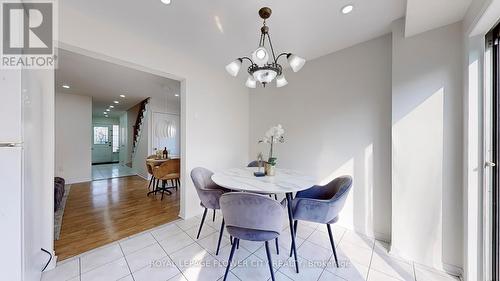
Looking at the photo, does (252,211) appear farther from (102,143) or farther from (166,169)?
(102,143)

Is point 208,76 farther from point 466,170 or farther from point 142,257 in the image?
point 466,170

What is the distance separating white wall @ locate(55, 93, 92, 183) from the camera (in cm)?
488

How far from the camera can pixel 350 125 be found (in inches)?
97.3

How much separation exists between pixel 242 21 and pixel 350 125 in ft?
6.11

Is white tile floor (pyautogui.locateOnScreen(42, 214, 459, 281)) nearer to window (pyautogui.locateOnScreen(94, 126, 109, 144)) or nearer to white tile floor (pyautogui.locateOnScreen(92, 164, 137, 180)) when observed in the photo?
white tile floor (pyautogui.locateOnScreen(92, 164, 137, 180))

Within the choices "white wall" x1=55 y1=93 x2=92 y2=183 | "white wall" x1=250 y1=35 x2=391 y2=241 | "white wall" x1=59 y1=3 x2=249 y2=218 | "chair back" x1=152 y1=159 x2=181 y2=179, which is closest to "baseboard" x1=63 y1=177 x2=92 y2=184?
"white wall" x1=55 y1=93 x2=92 y2=183

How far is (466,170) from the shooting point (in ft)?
5.01

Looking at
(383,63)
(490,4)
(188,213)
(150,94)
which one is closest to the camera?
(490,4)

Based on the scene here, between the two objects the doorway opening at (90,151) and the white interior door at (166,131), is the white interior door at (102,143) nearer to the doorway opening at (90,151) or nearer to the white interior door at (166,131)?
the doorway opening at (90,151)

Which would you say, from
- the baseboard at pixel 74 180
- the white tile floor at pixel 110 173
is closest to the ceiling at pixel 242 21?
the baseboard at pixel 74 180

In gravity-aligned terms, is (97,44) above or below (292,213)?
above

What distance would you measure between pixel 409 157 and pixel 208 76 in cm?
294

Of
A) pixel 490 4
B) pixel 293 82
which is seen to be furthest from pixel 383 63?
pixel 293 82

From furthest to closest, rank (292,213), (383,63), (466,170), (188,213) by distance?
(188,213) < (383,63) < (292,213) < (466,170)
